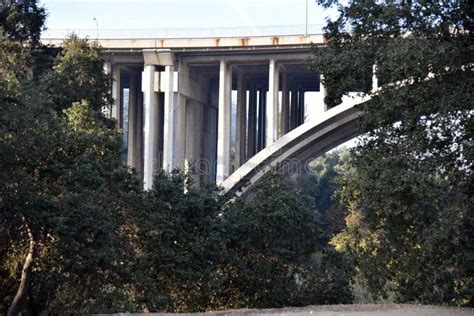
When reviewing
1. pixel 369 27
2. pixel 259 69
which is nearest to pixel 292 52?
pixel 259 69

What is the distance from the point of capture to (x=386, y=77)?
41.1 ft

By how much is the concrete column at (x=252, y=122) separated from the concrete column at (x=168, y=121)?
16.8ft

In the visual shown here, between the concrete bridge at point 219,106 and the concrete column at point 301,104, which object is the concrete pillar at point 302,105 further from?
the concrete bridge at point 219,106

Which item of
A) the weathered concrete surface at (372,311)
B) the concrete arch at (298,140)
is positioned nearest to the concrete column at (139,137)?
the concrete arch at (298,140)

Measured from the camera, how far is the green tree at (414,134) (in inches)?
468

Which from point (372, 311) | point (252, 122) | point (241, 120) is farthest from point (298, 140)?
point (372, 311)

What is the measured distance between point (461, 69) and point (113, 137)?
8.88m

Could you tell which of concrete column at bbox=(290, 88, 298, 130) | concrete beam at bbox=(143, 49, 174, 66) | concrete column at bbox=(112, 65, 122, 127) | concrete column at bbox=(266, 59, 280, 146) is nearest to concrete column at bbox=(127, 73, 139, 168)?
concrete column at bbox=(112, 65, 122, 127)

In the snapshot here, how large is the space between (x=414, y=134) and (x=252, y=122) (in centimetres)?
2360

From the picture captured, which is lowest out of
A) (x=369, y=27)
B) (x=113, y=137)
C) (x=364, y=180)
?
(x=364, y=180)

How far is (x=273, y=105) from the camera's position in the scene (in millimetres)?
29578

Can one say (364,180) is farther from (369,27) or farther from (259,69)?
(259,69)


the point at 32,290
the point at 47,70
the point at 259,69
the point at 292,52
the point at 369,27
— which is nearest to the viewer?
the point at 369,27

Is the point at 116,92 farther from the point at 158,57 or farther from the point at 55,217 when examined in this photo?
the point at 55,217
